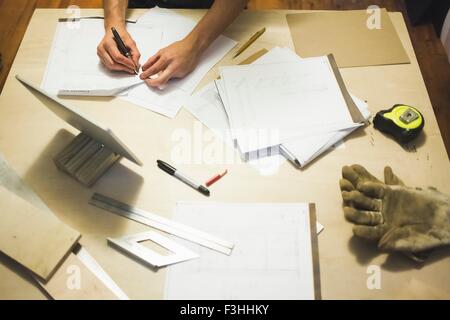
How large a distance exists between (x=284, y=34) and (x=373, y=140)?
0.42 m

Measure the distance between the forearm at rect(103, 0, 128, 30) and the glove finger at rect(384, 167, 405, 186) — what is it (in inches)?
31.6

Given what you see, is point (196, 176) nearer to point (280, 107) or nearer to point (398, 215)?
point (280, 107)

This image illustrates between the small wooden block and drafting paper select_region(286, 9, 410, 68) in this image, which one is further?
drafting paper select_region(286, 9, 410, 68)

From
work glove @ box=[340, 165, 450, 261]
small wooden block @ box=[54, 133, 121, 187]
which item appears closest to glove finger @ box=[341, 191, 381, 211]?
work glove @ box=[340, 165, 450, 261]

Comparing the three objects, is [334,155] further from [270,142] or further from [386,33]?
[386,33]

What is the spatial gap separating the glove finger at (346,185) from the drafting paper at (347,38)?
14.7 inches

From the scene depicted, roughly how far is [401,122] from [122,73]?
711mm

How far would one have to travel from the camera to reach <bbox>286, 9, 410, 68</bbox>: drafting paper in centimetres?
106

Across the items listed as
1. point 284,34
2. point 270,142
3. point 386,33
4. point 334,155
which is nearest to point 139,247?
point 270,142

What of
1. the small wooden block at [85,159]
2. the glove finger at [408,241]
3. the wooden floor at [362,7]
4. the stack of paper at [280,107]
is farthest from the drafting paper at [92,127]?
the wooden floor at [362,7]

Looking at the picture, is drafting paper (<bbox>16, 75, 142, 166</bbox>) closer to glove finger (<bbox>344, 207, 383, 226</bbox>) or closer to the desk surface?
the desk surface
